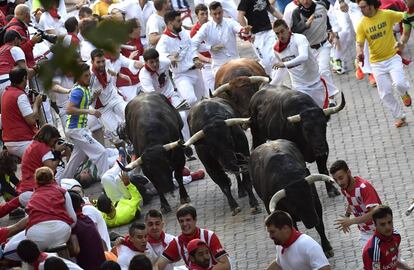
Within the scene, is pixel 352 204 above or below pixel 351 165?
above

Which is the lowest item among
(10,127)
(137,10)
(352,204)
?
(137,10)

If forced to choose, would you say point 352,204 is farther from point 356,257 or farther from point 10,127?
point 10,127

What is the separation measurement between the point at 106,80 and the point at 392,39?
433 cm

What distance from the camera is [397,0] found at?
19688 mm

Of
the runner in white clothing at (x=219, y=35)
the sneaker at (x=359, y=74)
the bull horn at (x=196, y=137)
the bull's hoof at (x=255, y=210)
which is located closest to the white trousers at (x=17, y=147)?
the bull horn at (x=196, y=137)

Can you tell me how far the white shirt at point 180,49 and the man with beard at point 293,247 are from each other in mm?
8697

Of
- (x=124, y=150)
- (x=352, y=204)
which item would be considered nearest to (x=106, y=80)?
(x=124, y=150)

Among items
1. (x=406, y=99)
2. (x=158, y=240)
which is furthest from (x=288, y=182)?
(x=406, y=99)

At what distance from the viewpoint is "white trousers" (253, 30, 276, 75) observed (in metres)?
19.2

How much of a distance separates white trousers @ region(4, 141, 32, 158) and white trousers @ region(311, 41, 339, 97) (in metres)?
5.31

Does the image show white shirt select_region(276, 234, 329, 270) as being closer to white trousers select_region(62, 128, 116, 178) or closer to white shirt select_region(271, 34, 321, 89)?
white shirt select_region(271, 34, 321, 89)

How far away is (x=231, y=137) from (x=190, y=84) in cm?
384

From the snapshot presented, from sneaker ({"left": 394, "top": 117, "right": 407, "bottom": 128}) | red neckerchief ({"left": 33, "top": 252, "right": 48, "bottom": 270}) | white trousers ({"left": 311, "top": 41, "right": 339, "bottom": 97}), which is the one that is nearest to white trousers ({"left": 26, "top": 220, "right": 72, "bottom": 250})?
red neckerchief ({"left": 33, "top": 252, "right": 48, "bottom": 270})

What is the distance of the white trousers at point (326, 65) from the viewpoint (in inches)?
710
